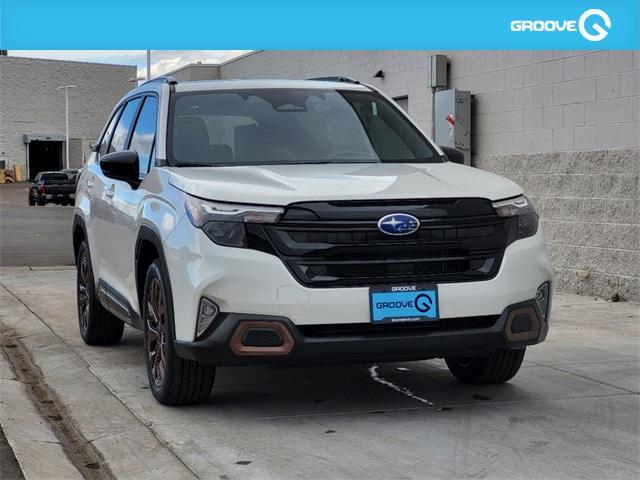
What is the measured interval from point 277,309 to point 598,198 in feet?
22.5

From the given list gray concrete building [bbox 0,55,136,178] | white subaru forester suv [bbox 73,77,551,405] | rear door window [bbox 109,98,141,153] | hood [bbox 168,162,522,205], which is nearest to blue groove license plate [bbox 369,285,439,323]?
white subaru forester suv [bbox 73,77,551,405]

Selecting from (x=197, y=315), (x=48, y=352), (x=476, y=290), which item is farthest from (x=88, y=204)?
(x=476, y=290)

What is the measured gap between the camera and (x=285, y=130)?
6.63 metres

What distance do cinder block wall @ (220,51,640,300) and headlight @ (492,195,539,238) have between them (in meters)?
5.20

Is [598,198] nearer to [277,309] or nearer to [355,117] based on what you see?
[355,117]

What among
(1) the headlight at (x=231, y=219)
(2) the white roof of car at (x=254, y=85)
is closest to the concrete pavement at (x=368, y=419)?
(1) the headlight at (x=231, y=219)

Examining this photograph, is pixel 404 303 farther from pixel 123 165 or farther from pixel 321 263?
pixel 123 165

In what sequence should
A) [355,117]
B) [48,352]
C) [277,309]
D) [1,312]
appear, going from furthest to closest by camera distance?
[1,312] < [48,352] < [355,117] < [277,309]

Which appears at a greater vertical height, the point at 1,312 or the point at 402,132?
the point at 402,132

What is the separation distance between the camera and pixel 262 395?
627 cm

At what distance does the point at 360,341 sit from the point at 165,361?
1.18 meters

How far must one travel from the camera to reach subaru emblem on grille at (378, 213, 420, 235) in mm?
5344

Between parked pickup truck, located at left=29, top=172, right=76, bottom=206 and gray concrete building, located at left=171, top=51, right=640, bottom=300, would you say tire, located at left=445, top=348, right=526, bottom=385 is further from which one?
parked pickup truck, located at left=29, top=172, right=76, bottom=206

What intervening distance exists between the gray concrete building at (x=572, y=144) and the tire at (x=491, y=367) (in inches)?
183
